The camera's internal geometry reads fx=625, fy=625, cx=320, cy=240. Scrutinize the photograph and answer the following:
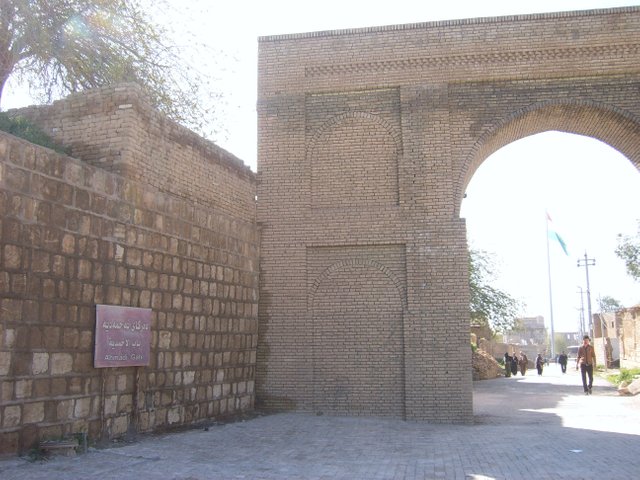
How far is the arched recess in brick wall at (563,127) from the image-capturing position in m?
12.1

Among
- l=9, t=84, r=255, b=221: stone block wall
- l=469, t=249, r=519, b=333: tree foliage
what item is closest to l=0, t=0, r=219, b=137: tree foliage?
l=9, t=84, r=255, b=221: stone block wall

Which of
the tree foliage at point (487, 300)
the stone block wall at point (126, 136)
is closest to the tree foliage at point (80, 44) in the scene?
the stone block wall at point (126, 136)

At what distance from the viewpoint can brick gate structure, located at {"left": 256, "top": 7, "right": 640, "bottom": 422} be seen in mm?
11742

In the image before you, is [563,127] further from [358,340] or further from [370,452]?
[370,452]

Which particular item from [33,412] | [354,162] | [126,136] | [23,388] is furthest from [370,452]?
[354,162]

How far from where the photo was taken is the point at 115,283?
8.09m

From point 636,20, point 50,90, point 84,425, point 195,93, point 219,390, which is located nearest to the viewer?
point 84,425

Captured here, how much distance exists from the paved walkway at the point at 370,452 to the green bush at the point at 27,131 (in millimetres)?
4330

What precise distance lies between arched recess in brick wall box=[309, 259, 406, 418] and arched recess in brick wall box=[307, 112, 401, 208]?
1.32 m

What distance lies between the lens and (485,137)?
12.2m

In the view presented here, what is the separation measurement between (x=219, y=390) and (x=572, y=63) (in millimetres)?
9088

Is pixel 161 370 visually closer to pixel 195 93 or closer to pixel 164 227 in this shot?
pixel 164 227

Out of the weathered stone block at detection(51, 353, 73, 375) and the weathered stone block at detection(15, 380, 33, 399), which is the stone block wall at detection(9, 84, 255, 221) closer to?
the weathered stone block at detection(51, 353, 73, 375)

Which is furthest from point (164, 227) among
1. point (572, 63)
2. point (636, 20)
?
point (636, 20)
